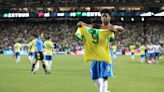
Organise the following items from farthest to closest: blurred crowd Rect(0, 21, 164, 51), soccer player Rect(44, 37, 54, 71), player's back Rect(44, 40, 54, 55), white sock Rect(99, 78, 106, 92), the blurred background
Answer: the blurred background < blurred crowd Rect(0, 21, 164, 51) < player's back Rect(44, 40, 54, 55) < soccer player Rect(44, 37, 54, 71) < white sock Rect(99, 78, 106, 92)

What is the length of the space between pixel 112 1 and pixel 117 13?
2.06 metres

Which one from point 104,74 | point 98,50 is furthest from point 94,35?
point 104,74

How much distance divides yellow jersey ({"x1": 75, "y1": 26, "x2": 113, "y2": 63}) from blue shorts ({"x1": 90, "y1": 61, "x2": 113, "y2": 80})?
0.11 m

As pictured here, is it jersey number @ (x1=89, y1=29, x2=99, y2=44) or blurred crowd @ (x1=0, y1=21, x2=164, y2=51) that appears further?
blurred crowd @ (x1=0, y1=21, x2=164, y2=51)

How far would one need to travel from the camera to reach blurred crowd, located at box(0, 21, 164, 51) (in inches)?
3125

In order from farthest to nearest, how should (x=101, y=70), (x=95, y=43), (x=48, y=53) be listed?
(x=48, y=53)
(x=95, y=43)
(x=101, y=70)

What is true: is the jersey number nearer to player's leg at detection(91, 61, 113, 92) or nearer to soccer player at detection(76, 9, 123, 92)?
soccer player at detection(76, 9, 123, 92)

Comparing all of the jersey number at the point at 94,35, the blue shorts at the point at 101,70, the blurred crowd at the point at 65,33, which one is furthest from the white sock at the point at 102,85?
the blurred crowd at the point at 65,33

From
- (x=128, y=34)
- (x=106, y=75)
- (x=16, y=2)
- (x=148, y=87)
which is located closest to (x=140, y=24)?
(x=128, y=34)

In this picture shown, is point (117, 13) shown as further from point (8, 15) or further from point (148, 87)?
point (148, 87)

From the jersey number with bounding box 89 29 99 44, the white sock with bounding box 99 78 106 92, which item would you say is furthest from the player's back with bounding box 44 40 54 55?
the white sock with bounding box 99 78 106 92

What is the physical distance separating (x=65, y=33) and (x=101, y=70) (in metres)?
70.6

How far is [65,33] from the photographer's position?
83.9m

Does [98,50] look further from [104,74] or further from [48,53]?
[48,53]
